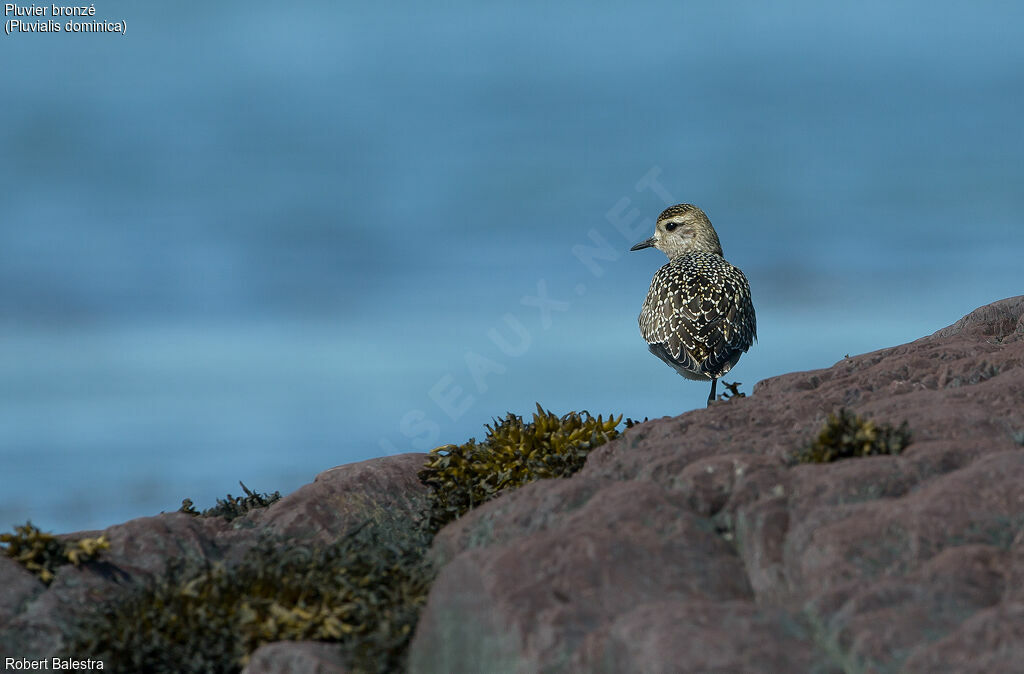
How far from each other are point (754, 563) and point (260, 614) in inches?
136

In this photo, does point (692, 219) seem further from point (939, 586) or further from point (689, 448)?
point (939, 586)

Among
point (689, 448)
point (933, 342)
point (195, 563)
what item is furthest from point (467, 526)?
point (933, 342)

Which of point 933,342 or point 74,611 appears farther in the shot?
point 933,342

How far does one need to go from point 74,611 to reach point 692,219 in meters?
11.2

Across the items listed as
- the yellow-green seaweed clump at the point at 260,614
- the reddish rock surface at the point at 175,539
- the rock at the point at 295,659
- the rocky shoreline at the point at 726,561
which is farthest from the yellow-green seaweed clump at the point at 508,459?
the rock at the point at 295,659

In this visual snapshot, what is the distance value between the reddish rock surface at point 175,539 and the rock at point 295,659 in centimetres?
181

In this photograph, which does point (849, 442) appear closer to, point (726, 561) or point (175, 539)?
point (726, 561)

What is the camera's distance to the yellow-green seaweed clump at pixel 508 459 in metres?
8.99

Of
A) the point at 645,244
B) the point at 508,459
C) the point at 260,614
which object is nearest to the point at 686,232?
the point at 645,244

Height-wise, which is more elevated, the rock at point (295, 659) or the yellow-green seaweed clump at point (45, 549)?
the yellow-green seaweed clump at point (45, 549)

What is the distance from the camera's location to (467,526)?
7098mm

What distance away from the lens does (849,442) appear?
6.22 metres

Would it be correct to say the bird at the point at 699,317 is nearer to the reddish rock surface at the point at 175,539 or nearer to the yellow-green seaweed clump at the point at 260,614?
the reddish rock surface at the point at 175,539

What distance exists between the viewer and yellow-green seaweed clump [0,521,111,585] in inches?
289
